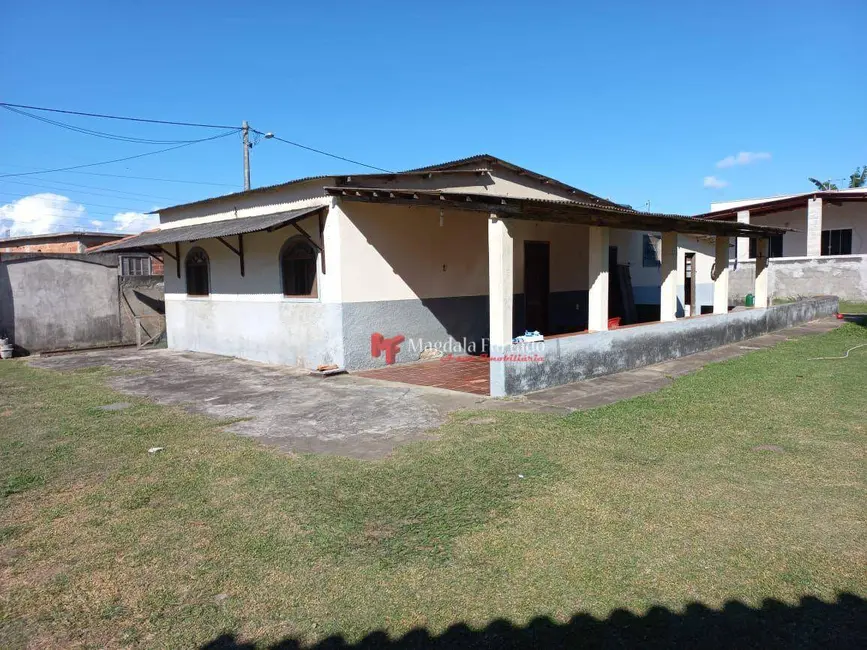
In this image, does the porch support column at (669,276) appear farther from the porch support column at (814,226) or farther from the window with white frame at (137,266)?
the window with white frame at (137,266)

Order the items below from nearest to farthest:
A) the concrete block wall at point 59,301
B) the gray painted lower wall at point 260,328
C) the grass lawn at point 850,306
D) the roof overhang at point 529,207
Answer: the roof overhang at point 529,207 → the gray painted lower wall at point 260,328 → the concrete block wall at point 59,301 → the grass lawn at point 850,306

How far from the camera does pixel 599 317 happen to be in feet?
31.8

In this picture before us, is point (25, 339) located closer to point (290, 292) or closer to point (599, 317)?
point (290, 292)

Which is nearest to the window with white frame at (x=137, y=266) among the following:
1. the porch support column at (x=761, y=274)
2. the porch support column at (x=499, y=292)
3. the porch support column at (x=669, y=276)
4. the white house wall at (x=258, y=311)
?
the white house wall at (x=258, y=311)

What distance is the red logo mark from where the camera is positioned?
1057cm

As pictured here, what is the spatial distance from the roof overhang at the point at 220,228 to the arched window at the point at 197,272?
635 millimetres

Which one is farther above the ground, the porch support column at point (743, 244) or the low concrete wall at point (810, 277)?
the porch support column at point (743, 244)

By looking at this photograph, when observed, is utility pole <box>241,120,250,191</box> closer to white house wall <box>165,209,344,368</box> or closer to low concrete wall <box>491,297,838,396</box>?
white house wall <box>165,209,344,368</box>

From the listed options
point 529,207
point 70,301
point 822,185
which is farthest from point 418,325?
point 822,185

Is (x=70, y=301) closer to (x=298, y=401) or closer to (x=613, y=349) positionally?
(x=298, y=401)

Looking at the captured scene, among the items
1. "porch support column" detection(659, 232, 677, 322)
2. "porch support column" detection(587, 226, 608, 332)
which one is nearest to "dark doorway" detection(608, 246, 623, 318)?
"porch support column" detection(659, 232, 677, 322)

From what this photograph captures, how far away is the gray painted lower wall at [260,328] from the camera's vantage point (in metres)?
10.4

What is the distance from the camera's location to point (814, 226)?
23250 millimetres

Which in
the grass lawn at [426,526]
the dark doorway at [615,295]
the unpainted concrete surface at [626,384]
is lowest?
the grass lawn at [426,526]
